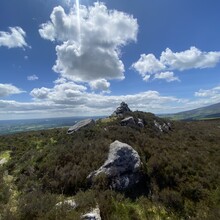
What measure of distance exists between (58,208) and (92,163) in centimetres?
494

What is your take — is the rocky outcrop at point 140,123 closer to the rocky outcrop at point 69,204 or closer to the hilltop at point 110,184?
the hilltop at point 110,184

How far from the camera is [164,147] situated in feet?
60.6

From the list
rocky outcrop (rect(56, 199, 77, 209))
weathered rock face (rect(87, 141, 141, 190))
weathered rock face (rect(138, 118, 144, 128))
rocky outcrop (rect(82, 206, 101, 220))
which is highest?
weathered rock face (rect(138, 118, 144, 128))

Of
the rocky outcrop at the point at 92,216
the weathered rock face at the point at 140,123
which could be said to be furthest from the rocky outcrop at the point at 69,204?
the weathered rock face at the point at 140,123

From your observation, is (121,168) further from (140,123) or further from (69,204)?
(140,123)

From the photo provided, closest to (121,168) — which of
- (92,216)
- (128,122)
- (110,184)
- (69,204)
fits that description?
(110,184)

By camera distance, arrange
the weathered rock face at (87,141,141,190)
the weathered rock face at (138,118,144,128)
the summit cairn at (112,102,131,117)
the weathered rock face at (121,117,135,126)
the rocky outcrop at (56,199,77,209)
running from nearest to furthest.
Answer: the rocky outcrop at (56,199,77,209) → the weathered rock face at (87,141,141,190) → the weathered rock face at (121,117,135,126) → the weathered rock face at (138,118,144,128) → the summit cairn at (112,102,131,117)

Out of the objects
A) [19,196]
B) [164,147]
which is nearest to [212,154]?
[164,147]

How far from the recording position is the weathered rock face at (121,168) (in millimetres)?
12735

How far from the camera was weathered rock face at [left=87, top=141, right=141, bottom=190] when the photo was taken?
12.7m

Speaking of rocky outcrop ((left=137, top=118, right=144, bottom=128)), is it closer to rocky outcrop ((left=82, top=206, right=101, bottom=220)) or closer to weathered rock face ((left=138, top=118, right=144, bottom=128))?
weathered rock face ((left=138, top=118, right=144, bottom=128))

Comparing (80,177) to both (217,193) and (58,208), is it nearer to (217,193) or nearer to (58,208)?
(58,208)

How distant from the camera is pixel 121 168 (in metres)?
13.5

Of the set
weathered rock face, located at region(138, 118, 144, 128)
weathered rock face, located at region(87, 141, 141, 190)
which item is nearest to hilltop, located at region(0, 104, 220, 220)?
weathered rock face, located at region(87, 141, 141, 190)
